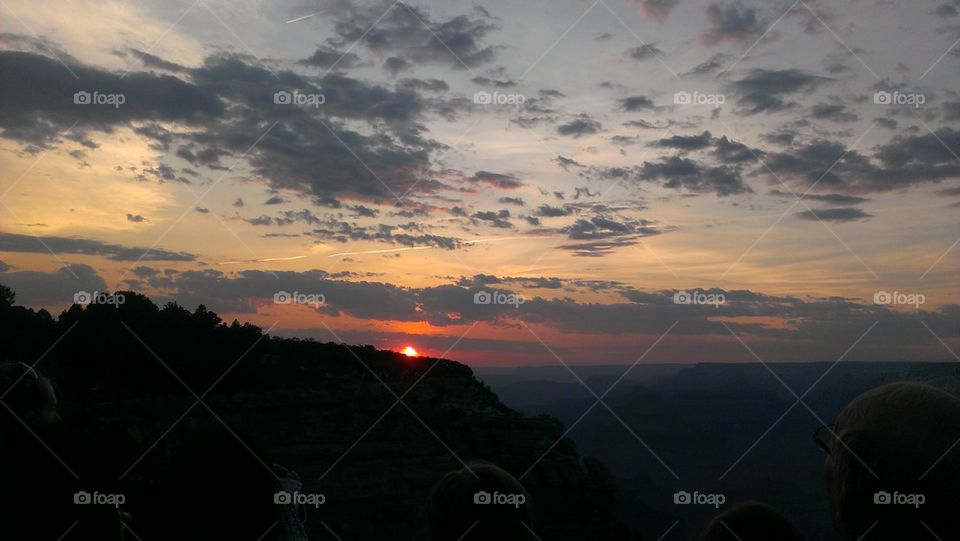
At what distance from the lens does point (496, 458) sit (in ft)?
106

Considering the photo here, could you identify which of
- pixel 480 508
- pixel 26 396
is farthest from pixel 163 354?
pixel 480 508

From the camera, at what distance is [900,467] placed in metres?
2.66

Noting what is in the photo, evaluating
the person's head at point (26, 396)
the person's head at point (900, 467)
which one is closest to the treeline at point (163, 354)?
the person's head at point (26, 396)

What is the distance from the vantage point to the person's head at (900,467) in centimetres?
261

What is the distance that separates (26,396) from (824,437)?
14.2 feet

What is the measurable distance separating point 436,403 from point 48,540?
30438 millimetres

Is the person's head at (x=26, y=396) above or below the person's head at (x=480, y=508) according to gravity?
above

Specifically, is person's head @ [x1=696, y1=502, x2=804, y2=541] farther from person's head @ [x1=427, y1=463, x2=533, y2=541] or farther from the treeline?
the treeline

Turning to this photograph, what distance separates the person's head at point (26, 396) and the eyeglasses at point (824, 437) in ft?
14.0

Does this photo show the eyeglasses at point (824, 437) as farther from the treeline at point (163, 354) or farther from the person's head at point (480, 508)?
the treeline at point (163, 354)

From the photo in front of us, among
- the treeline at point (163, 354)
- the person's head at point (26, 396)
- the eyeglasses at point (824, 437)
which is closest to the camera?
the eyeglasses at point (824, 437)

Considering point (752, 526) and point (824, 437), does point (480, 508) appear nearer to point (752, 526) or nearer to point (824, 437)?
point (752, 526)

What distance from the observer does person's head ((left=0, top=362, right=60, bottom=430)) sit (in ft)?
14.6

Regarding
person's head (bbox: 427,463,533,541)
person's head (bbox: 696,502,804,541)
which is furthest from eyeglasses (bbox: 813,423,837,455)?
person's head (bbox: 427,463,533,541)
